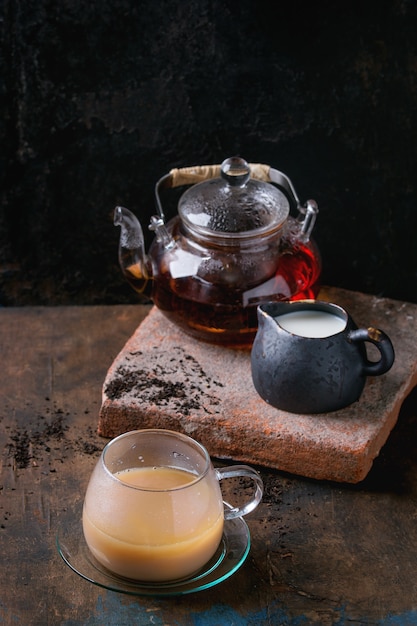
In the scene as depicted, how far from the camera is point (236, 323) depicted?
1.58m

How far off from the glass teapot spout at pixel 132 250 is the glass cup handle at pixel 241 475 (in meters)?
0.54

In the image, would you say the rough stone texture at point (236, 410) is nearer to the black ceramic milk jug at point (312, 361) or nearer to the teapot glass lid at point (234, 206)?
the black ceramic milk jug at point (312, 361)

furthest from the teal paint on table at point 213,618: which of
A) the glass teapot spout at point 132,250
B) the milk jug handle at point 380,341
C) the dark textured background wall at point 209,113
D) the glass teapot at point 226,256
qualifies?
the dark textured background wall at point 209,113

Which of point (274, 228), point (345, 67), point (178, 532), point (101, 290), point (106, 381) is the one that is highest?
point (345, 67)

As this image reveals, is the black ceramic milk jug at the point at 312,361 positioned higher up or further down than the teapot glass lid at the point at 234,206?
further down

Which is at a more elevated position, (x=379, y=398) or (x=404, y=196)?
(x=404, y=196)

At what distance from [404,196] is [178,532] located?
0.95 metres

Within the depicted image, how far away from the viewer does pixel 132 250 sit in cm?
165

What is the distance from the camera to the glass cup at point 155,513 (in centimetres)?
111

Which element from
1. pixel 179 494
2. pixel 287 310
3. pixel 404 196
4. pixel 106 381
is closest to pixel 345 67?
pixel 404 196

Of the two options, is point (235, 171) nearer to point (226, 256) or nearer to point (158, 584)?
point (226, 256)

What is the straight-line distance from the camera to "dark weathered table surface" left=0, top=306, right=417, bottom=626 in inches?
45.3

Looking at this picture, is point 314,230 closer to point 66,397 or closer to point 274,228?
point 274,228

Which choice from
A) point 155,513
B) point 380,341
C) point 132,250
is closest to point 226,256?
point 132,250
